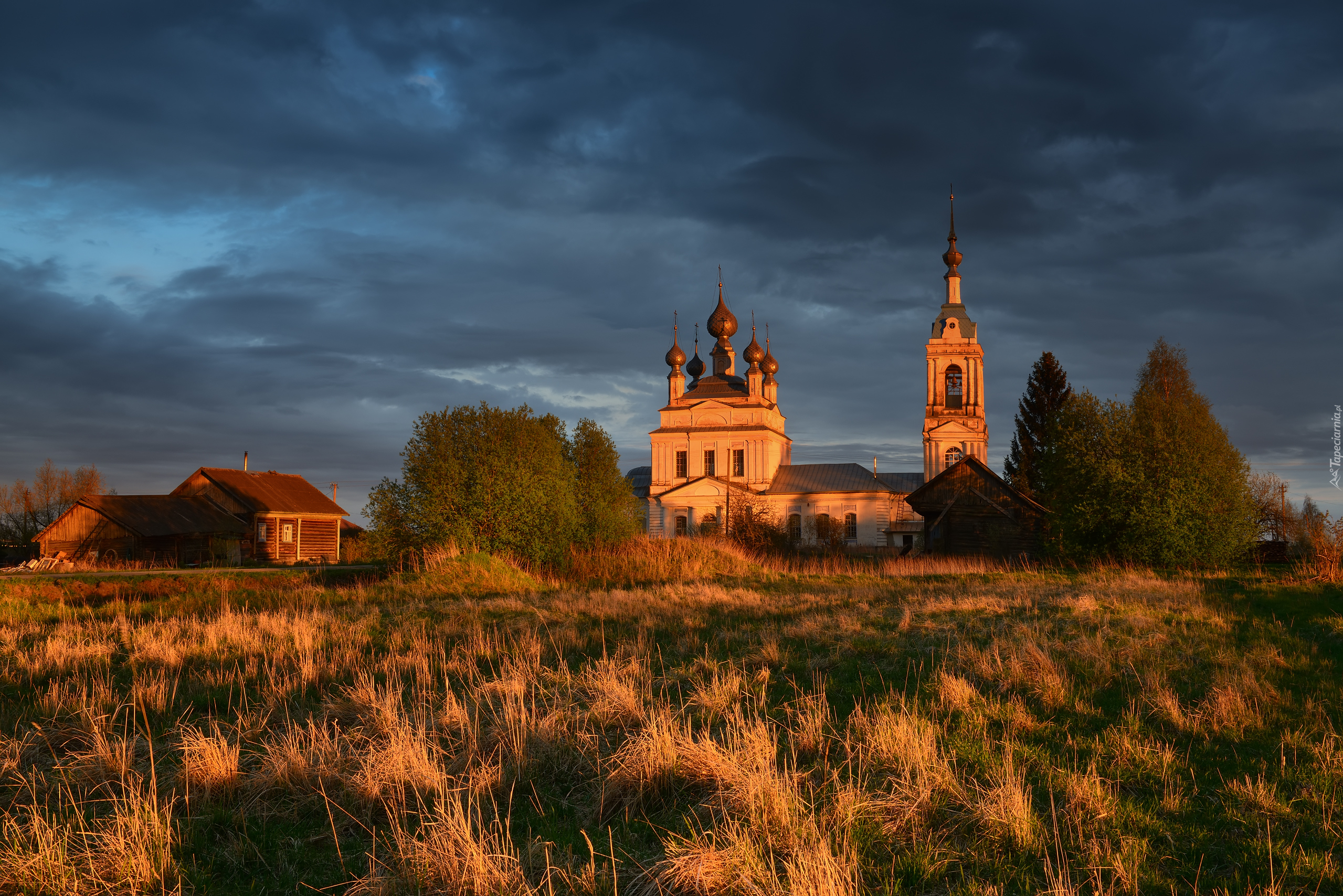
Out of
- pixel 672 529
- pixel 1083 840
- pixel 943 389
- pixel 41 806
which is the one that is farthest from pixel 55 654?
pixel 943 389

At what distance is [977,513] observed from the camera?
34.8 metres

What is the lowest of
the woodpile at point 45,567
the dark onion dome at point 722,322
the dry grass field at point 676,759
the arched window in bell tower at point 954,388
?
the woodpile at point 45,567

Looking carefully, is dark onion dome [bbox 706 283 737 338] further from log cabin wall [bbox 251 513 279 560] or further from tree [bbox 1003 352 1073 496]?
log cabin wall [bbox 251 513 279 560]

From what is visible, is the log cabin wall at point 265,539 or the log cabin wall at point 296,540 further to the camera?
the log cabin wall at point 296,540

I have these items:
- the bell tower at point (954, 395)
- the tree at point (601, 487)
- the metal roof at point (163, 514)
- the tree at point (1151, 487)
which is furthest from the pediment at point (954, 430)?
the metal roof at point (163, 514)

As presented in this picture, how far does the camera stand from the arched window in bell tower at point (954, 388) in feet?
196

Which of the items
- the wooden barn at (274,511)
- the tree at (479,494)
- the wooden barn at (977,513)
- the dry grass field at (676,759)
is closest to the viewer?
the dry grass field at (676,759)

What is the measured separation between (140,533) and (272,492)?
9.89 metres

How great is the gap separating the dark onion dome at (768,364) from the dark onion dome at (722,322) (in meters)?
3.13

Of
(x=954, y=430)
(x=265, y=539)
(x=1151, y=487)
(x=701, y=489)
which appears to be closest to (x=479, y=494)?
(x=1151, y=487)

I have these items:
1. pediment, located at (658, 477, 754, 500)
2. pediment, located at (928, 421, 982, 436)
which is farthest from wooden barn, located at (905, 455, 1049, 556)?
pediment, located at (658, 477, 754, 500)

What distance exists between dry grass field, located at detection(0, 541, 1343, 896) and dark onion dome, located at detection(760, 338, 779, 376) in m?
58.5

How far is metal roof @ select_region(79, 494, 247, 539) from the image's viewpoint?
38125mm

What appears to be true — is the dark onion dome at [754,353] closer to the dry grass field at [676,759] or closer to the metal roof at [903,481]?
the metal roof at [903,481]
